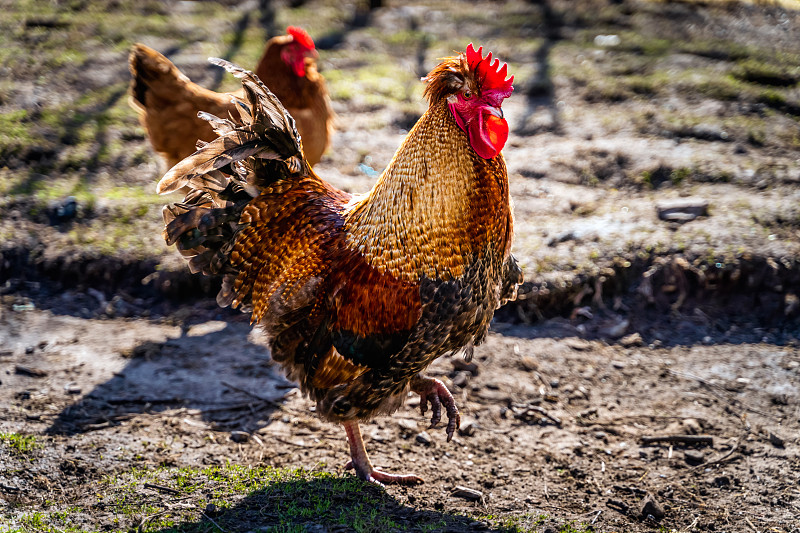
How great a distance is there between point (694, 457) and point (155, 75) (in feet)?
15.8

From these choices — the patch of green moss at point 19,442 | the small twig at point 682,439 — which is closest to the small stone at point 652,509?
the small twig at point 682,439

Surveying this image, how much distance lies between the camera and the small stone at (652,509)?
144 inches

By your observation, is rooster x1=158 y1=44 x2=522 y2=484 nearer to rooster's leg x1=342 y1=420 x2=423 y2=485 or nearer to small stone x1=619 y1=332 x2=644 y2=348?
rooster's leg x1=342 y1=420 x2=423 y2=485

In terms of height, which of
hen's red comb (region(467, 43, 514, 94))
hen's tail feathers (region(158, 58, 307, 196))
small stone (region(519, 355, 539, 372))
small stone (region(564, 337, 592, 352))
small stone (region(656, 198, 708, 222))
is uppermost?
hen's red comb (region(467, 43, 514, 94))

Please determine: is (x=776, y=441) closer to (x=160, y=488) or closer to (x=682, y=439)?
(x=682, y=439)

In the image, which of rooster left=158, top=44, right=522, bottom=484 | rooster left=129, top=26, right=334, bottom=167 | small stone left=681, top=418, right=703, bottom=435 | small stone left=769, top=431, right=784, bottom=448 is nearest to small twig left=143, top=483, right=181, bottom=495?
rooster left=158, top=44, right=522, bottom=484

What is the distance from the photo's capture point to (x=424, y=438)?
4.39m

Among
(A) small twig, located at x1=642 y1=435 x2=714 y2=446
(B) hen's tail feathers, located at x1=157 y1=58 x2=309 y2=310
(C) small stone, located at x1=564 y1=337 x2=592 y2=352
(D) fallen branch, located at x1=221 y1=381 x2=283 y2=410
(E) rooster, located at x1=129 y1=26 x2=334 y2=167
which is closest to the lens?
(B) hen's tail feathers, located at x1=157 y1=58 x2=309 y2=310

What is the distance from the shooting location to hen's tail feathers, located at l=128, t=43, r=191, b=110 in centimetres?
540

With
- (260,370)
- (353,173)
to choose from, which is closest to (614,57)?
(353,173)

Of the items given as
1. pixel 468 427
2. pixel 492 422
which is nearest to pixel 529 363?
pixel 492 422

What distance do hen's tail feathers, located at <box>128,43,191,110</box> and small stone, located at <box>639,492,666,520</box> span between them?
4.46 metres

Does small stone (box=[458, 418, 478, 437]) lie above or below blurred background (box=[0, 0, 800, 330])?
below

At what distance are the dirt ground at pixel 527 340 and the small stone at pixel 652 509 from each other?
0.05 feet
